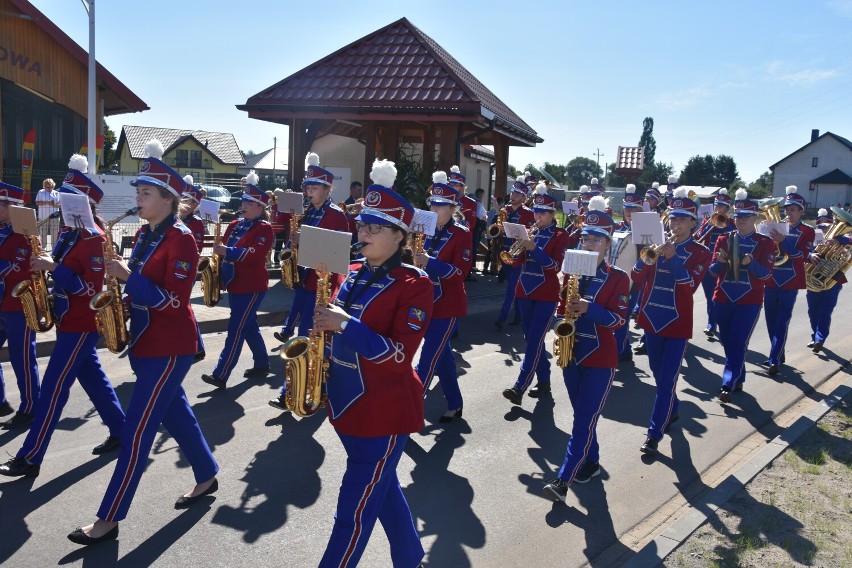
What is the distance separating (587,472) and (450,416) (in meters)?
1.64

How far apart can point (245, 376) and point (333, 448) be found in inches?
94.1

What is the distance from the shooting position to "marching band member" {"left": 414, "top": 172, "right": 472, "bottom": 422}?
645cm

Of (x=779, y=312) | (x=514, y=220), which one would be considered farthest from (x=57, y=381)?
(x=779, y=312)

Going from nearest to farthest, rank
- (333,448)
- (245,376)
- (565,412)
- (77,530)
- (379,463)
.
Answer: (379,463) < (77,530) < (333,448) < (565,412) < (245,376)

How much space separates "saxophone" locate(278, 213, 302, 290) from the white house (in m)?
71.0

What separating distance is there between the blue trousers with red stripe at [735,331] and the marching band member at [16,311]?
7.17 m

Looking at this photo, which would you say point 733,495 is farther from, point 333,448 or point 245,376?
point 245,376

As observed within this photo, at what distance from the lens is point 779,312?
9.60 meters

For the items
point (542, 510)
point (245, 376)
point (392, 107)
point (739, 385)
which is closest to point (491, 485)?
point (542, 510)

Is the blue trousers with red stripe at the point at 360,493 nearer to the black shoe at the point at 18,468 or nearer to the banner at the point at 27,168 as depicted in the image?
the black shoe at the point at 18,468

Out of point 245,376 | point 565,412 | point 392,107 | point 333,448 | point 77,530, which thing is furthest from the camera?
point 392,107

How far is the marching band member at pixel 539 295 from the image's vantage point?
7449 millimetres

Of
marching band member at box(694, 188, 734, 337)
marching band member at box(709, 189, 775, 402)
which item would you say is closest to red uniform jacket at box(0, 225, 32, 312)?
marching band member at box(709, 189, 775, 402)

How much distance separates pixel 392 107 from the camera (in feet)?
50.9
